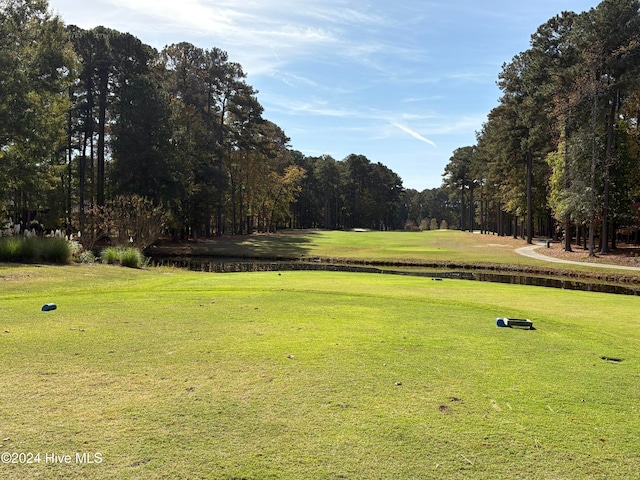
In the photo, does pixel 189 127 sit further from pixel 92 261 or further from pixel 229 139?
pixel 92 261

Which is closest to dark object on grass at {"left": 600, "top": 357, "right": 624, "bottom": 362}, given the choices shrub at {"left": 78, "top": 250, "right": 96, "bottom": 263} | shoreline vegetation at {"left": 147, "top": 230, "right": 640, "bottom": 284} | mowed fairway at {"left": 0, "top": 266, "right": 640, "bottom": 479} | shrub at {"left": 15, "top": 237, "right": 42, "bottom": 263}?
mowed fairway at {"left": 0, "top": 266, "right": 640, "bottom": 479}

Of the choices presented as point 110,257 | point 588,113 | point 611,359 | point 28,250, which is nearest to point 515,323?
point 611,359

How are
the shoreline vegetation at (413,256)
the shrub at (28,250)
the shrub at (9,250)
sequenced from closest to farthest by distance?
the shrub at (9,250) → the shrub at (28,250) → the shoreline vegetation at (413,256)

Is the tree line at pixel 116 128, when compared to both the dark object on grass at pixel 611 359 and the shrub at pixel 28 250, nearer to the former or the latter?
the shrub at pixel 28 250

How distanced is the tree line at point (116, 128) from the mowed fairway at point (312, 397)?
2182cm

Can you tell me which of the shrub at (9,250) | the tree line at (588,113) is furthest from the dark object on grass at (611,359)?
the tree line at (588,113)

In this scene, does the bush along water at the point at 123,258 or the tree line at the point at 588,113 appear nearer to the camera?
the bush along water at the point at 123,258

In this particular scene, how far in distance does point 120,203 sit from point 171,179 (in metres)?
11.5

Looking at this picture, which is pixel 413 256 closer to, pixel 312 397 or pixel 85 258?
pixel 85 258

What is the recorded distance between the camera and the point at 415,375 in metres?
4.82

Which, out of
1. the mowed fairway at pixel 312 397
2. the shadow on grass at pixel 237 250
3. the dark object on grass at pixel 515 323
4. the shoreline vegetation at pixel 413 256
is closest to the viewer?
the mowed fairway at pixel 312 397

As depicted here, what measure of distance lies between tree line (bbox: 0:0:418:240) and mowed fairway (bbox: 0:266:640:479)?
21.8m

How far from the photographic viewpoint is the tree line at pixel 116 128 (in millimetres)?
25188

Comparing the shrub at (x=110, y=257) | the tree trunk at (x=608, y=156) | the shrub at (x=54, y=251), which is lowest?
the shrub at (x=110, y=257)
